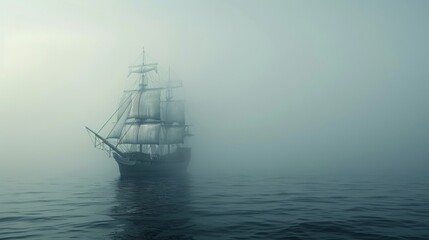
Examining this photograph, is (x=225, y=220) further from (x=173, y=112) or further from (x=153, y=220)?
(x=173, y=112)

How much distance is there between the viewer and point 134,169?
77312 millimetres

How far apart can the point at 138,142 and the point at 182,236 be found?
77186 mm

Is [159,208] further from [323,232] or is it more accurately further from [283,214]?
[323,232]

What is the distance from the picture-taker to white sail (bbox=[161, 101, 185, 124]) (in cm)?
10874

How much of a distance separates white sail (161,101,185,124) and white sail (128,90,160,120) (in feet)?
42.0

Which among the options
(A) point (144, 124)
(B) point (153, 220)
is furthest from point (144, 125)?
(B) point (153, 220)

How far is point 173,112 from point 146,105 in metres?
15.5

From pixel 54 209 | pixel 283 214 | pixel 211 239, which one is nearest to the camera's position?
pixel 211 239

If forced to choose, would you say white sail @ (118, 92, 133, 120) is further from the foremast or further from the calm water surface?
the calm water surface

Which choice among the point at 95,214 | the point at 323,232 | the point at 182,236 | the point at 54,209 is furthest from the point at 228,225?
the point at 54,209

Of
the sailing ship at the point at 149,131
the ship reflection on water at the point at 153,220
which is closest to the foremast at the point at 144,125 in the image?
the sailing ship at the point at 149,131

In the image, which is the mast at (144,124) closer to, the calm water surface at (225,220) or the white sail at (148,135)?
the white sail at (148,135)

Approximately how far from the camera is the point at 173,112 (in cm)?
10975

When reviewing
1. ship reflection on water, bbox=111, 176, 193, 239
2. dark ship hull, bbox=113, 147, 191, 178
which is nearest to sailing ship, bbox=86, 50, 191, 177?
dark ship hull, bbox=113, 147, 191, 178
